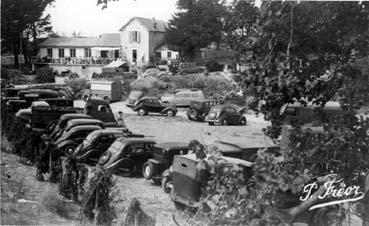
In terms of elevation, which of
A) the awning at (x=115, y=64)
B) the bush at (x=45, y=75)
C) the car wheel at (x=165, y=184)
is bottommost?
the car wheel at (x=165, y=184)

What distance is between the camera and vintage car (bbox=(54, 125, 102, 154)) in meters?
16.4

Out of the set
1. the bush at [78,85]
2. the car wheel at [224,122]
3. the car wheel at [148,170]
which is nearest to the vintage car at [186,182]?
the car wheel at [148,170]

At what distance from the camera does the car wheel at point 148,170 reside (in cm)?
1309

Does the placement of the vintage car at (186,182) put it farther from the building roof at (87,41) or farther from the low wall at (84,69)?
the low wall at (84,69)

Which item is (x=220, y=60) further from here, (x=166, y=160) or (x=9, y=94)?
(x=9, y=94)

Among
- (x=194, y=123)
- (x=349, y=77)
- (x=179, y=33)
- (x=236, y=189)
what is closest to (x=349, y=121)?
(x=349, y=77)

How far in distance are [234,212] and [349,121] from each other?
55.9 inches

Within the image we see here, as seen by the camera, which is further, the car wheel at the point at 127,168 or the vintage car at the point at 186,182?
the car wheel at the point at 127,168

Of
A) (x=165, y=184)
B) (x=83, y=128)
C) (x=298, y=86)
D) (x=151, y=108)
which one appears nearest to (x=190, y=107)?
(x=151, y=108)

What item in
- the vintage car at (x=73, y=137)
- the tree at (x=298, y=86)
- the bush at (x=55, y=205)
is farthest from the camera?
the vintage car at (x=73, y=137)

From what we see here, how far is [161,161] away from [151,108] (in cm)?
1877

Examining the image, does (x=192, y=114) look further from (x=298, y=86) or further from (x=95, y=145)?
(x=298, y=86)

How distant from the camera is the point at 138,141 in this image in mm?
14266

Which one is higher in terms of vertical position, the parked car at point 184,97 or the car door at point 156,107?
the parked car at point 184,97
